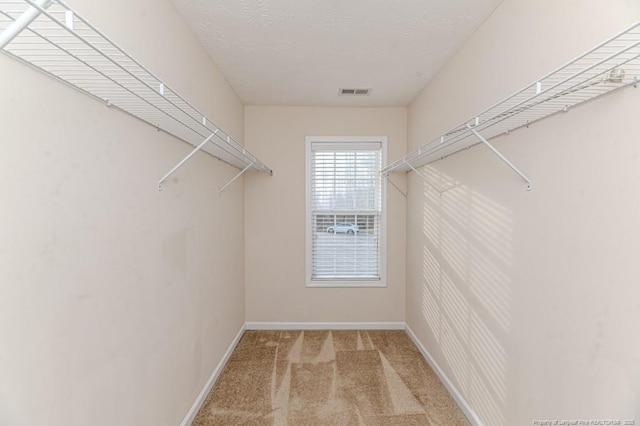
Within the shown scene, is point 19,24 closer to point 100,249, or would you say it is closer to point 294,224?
point 100,249

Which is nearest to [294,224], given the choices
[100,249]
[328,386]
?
[328,386]

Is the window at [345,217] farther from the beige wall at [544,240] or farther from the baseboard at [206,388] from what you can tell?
the beige wall at [544,240]

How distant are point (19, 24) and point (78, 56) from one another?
1.66ft

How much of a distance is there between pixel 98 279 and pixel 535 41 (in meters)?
2.14

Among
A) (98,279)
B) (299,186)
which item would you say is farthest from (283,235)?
(98,279)

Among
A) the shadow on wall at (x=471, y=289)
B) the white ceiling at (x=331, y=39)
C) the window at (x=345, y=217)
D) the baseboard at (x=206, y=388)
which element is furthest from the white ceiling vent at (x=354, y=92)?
the baseboard at (x=206, y=388)

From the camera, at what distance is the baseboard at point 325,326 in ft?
12.1

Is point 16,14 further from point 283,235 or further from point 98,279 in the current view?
point 283,235

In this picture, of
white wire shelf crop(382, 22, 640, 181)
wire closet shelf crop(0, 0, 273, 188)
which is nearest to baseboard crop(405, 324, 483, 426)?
white wire shelf crop(382, 22, 640, 181)

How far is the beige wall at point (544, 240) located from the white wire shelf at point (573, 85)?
49 millimetres

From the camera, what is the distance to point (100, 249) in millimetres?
1260

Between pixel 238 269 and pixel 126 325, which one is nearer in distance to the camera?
pixel 126 325

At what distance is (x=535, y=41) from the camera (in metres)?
1.50

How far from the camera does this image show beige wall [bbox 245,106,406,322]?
12.1 feet
